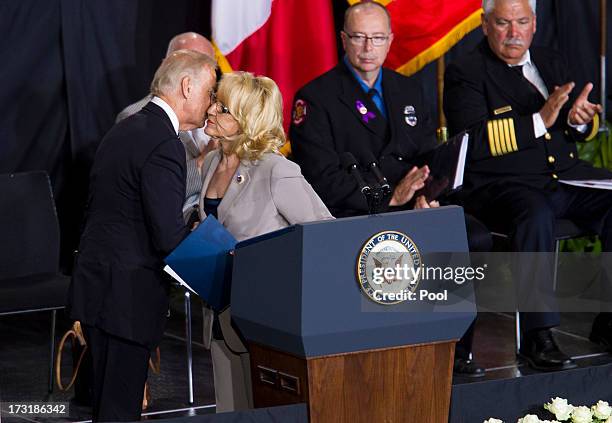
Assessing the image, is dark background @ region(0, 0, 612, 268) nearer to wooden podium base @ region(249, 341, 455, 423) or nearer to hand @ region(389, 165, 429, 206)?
hand @ region(389, 165, 429, 206)

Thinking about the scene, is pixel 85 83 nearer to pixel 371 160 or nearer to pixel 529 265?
A: pixel 529 265

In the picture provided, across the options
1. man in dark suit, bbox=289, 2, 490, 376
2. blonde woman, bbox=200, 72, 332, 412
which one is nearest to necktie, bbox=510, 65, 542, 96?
man in dark suit, bbox=289, 2, 490, 376

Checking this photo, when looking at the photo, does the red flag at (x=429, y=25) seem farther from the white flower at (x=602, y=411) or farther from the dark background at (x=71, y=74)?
the white flower at (x=602, y=411)

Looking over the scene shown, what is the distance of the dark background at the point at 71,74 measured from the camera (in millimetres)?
6363

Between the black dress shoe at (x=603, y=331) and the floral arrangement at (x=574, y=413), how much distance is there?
281 cm

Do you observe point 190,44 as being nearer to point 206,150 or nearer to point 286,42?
point 206,150

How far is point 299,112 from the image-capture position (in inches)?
216

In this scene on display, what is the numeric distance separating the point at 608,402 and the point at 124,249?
1533mm

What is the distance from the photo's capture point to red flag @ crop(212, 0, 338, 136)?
21.6ft

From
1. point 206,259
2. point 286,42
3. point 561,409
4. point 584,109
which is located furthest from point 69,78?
point 561,409

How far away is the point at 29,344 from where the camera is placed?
6.13 m

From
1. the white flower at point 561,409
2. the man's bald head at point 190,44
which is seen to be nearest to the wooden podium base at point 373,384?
the white flower at point 561,409

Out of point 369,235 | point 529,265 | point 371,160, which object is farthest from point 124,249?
point 529,265

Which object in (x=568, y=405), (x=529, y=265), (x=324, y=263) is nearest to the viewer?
(x=324, y=263)
